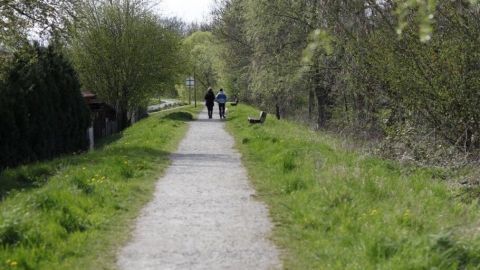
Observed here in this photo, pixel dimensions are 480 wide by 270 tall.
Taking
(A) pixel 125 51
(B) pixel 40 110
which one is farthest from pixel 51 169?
(A) pixel 125 51

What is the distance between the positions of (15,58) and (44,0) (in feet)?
6.33

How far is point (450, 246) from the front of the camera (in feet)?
18.0

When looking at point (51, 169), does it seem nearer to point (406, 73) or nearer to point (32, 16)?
point (32, 16)

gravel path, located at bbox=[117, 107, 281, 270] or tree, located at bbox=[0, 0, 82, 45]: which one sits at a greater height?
tree, located at bbox=[0, 0, 82, 45]

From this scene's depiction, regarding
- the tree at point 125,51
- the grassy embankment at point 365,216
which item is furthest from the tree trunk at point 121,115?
the grassy embankment at point 365,216

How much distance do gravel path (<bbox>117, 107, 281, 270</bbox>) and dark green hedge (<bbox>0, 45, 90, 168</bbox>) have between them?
26.8 feet

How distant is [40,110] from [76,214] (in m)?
14.3

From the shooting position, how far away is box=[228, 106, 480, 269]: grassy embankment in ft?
18.3

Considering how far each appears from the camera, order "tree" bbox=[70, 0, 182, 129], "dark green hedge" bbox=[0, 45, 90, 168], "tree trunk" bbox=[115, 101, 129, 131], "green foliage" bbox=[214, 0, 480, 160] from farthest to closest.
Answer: "tree trunk" bbox=[115, 101, 129, 131]
"tree" bbox=[70, 0, 182, 129]
"dark green hedge" bbox=[0, 45, 90, 168]
"green foliage" bbox=[214, 0, 480, 160]

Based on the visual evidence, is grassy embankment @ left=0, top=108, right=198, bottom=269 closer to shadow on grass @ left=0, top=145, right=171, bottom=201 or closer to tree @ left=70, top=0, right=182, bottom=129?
shadow on grass @ left=0, top=145, right=171, bottom=201

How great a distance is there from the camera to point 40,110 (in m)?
21.1

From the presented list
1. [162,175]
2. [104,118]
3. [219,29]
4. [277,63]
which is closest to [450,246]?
[162,175]

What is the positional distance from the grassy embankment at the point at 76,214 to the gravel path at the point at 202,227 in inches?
10.7

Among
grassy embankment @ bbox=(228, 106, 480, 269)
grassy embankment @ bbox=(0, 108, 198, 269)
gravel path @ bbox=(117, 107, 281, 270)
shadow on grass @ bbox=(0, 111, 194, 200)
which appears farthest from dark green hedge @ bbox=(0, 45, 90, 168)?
grassy embankment @ bbox=(228, 106, 480, 269)
